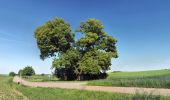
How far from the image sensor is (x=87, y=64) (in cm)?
6412

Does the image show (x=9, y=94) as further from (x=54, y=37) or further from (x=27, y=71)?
(x=27, y=71)

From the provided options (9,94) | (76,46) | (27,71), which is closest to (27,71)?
(27,71)

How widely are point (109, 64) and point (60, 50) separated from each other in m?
11.4

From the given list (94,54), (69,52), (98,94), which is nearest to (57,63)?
(69,52)

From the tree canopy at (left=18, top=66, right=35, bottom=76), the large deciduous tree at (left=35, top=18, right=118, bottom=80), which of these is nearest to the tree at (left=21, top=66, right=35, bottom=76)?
the tree canopy at (left=18, top=66, right=35, bottom=76)

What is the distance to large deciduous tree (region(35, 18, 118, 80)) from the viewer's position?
216 ft

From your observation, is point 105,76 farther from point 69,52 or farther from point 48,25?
point 48,25

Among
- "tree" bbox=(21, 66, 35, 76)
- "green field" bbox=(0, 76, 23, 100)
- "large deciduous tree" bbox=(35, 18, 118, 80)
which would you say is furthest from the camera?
"tree" bbox=(21, 66, 35, 76)

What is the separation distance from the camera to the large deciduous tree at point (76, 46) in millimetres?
65750

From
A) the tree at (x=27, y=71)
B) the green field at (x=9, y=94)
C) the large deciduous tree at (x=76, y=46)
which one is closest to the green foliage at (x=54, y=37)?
the large deciduous tree at (x=76, y=46)

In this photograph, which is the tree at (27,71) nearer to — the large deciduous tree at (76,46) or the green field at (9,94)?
the large deciduous tree at (76,46)

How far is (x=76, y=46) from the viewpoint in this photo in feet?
229

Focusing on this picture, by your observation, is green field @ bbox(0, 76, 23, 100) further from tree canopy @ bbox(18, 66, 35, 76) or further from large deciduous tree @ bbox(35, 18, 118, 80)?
tree canopy @ bbox(18, 66, 35, 76)

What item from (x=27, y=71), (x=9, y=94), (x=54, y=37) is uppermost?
(x=54, y=37)
